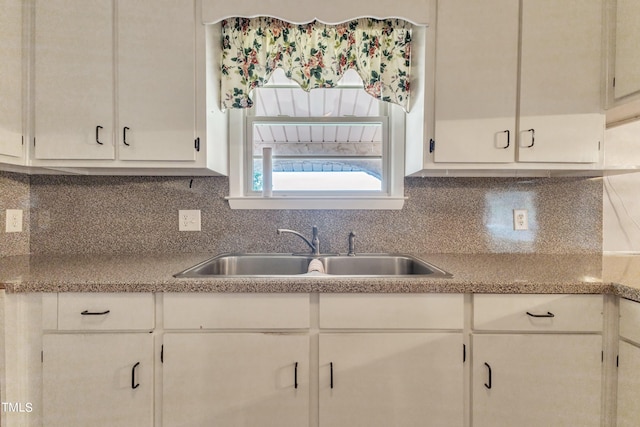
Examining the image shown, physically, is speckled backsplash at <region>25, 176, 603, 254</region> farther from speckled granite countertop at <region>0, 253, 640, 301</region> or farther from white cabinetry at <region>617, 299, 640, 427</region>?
white cabinetry at <region>617, 299, 640, 427</region>

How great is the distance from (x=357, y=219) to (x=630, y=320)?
3.77ft

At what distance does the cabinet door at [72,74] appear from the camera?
138 centimetres

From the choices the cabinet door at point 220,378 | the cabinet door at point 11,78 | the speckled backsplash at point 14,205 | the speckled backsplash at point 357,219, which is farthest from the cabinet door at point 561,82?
the speckled backsplash at point 14,205

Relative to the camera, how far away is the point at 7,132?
1.33m

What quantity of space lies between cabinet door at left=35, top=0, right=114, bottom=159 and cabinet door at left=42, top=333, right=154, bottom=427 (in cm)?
84

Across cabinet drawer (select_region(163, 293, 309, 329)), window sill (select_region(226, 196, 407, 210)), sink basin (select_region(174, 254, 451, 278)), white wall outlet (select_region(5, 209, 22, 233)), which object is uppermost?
window sill (select_region(226, 196, 407, 210))

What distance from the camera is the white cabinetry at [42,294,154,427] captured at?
1.15 m

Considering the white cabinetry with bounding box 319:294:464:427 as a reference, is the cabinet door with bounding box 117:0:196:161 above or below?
above

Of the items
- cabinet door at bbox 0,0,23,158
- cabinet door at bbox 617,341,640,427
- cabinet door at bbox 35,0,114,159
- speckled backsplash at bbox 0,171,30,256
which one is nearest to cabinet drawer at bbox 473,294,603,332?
cabinet door at bbox 617,341,640,427

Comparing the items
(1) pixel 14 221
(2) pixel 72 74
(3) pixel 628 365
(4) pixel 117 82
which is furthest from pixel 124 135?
(3) pixel 628 365

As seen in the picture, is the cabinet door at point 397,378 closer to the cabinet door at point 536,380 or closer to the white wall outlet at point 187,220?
the cabinet door at point 536,380

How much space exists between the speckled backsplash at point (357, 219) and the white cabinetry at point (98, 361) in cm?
61

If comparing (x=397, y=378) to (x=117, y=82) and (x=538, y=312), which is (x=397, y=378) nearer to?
(x=538, y=312)

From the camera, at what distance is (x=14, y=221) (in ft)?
5.41
